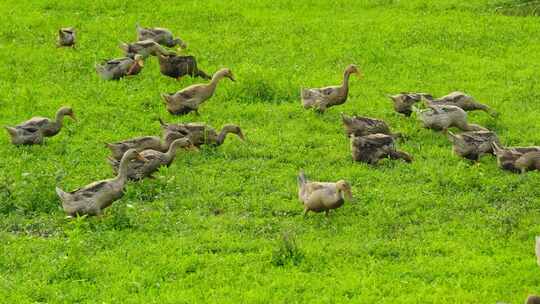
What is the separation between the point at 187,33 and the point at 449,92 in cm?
747

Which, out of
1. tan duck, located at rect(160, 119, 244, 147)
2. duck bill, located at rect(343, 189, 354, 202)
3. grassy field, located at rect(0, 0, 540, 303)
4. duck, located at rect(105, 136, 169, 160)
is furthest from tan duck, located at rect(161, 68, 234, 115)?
duck bill, located at rect(343, 189, 354, 202)

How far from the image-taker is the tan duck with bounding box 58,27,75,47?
23078 mm

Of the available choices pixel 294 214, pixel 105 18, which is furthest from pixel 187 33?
pixel 294 214

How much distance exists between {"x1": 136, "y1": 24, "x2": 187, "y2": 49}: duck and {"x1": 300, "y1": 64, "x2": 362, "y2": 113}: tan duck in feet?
16.3

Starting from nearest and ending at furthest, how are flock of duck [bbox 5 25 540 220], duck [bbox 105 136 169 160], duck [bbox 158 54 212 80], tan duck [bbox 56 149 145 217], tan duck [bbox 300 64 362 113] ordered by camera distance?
1. tan duck [bbox 56 149 145 217]
2. flock of duck [bbox 5 25 540 220]
3. duck [bbox 105 136 169 160]
4. tan duck [bbox 300 64 362 113]
5. duck [bbox 158 54 212 80]

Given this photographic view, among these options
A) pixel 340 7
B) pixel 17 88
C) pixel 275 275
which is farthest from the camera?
pixel 340 7

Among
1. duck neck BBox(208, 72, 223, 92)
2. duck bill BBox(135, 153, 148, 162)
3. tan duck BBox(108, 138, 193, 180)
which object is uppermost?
duck neck BBox(208, 72, 223, 92)

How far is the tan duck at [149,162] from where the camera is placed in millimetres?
15797

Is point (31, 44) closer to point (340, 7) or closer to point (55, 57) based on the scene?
point (55, 57)

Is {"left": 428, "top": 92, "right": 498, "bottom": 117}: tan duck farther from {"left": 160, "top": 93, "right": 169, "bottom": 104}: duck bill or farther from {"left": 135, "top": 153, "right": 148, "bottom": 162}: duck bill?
{"left": 135, "top": 153, "right": 148, "bottom": 162}: duck bill

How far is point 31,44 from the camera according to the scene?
2369cm

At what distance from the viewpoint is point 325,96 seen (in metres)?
19.2

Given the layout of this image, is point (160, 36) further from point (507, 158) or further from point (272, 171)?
point (507, 158)

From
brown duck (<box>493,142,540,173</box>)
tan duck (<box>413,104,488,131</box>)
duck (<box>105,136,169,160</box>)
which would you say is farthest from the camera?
tan duck (<box>413,104,488,131</box>)
